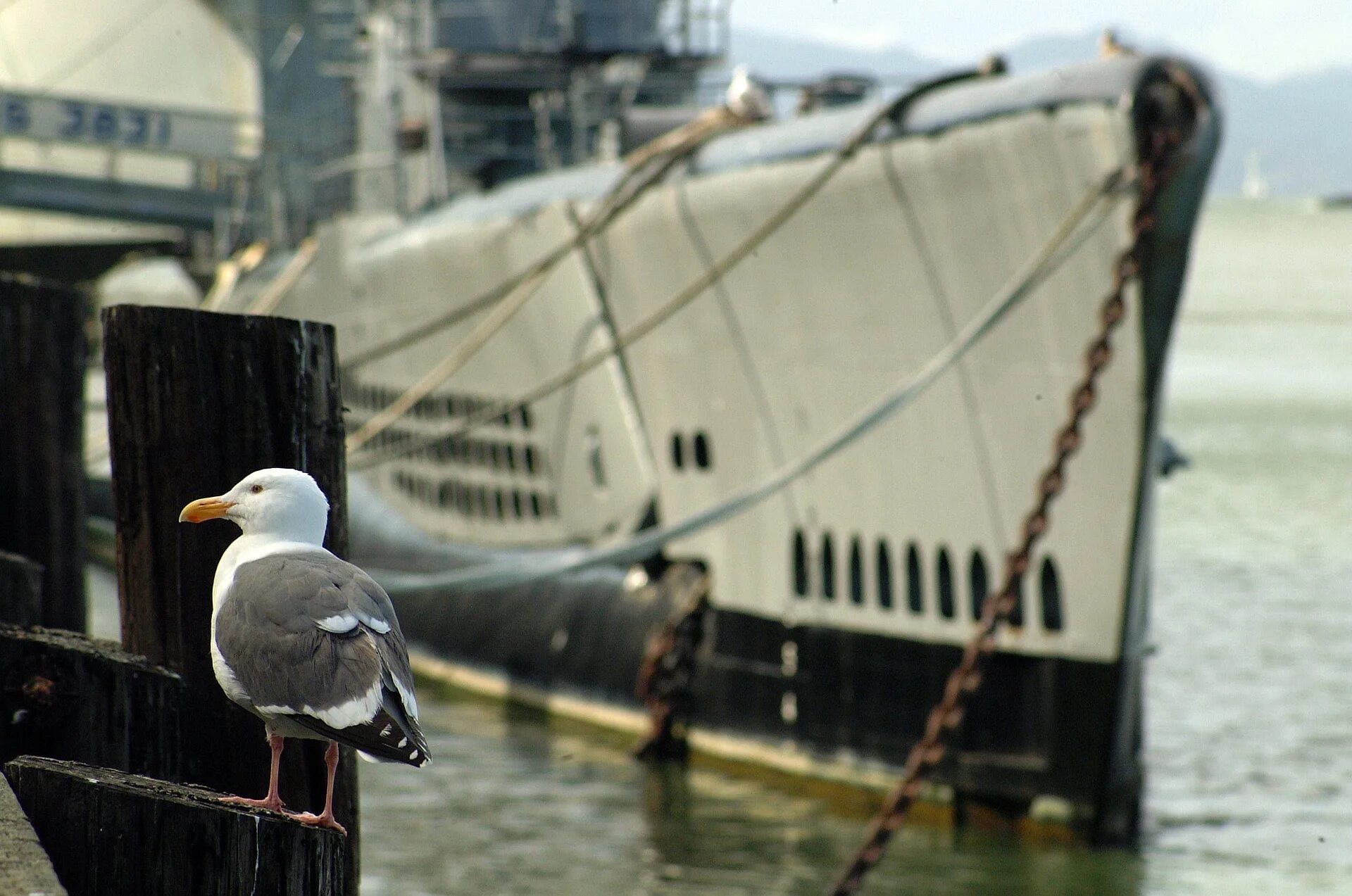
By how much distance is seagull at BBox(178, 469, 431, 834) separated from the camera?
299cm

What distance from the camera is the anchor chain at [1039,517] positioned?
6.83m

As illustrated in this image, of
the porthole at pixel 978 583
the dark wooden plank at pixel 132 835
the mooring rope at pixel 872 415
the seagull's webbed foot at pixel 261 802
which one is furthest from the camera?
the porthole at pixel 978 583

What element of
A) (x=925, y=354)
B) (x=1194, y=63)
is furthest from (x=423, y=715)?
(x=1194, y=63)

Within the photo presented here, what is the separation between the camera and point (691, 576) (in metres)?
9.93

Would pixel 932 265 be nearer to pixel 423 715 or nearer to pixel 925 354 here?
pixel 925 354

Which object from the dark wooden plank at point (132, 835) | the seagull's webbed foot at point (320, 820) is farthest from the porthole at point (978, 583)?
the dark wooden plank at point (132, 835)

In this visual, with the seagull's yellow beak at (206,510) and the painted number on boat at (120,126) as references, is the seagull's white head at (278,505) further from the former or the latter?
the painted number on boat at (120,126)

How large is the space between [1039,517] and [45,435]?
127 inches

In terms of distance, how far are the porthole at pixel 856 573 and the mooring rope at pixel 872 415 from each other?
1.26 feet

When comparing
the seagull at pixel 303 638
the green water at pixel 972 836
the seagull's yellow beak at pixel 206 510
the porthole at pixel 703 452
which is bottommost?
the green water at pixel 972 836

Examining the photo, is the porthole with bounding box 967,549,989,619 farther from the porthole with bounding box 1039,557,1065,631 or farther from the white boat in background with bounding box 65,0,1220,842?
the porthole with bounding box 1039,557,1065,631

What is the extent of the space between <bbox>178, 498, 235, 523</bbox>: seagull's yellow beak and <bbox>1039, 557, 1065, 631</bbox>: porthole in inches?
193

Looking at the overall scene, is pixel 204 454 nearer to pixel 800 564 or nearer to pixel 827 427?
pixel 827 427

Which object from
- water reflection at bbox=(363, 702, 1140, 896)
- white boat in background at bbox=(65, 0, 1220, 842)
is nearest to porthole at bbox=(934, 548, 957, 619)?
white boat in background at bbox=(65, 0, 1220, 842)
